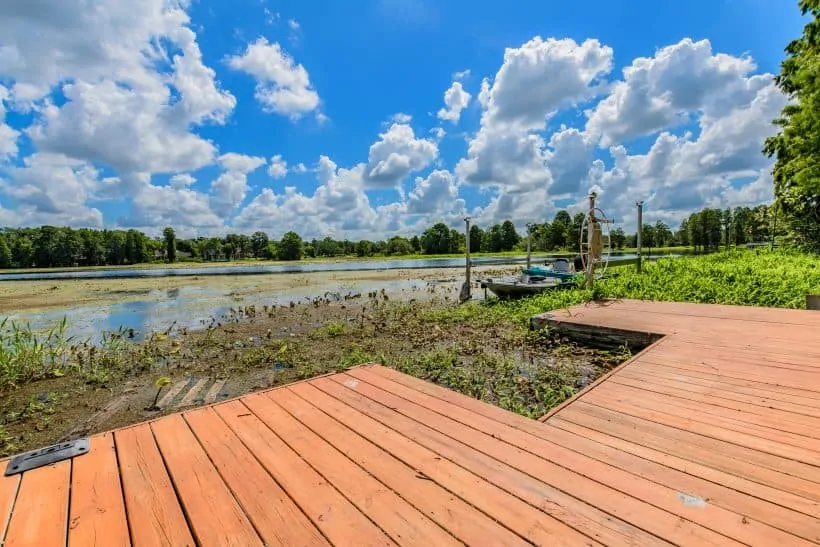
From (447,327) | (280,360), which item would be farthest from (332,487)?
(447,327)

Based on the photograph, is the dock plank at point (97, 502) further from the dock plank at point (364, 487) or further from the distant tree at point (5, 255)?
the distant tree at point (5, 255)

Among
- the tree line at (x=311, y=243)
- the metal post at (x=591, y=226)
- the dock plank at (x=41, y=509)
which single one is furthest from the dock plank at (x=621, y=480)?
the tree line at (x=311, y=243)

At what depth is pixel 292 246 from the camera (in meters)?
88.9

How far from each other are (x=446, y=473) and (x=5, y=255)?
96.7 meters

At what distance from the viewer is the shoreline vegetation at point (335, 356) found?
4.84m

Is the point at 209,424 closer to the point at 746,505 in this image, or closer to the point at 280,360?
the point at 746,505

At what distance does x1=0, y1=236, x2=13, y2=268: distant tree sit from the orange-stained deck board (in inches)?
3695

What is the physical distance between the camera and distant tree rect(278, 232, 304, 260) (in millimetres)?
88625

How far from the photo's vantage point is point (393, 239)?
108m

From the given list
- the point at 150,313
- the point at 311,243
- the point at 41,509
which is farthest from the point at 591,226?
the point at 311,243

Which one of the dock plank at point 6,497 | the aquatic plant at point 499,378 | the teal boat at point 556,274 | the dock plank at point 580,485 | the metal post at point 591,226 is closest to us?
the dock plank at point 580,485

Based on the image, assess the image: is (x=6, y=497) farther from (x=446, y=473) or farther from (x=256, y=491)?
(x=446, y=473)

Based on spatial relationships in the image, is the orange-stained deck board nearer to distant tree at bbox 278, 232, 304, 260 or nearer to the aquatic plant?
the aquatic plant

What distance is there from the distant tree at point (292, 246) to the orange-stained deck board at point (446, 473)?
89.0 metres
